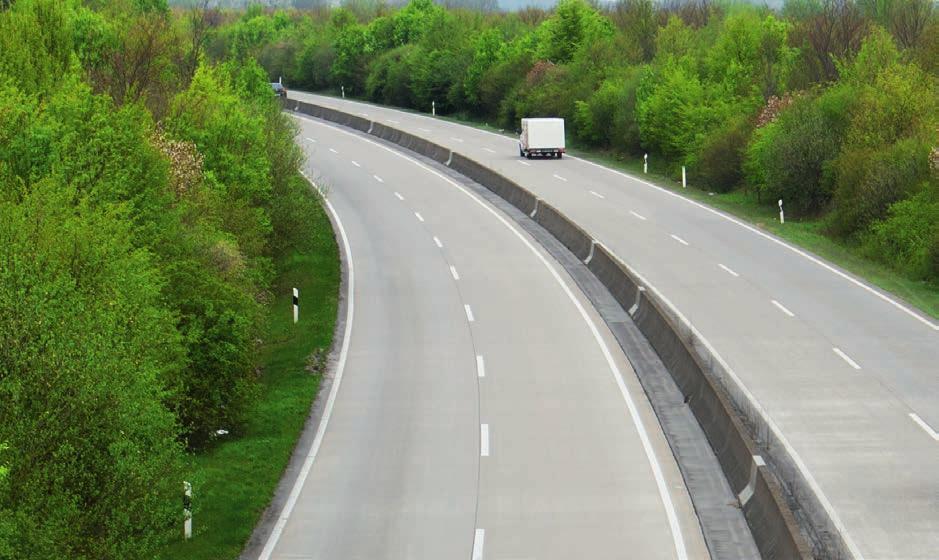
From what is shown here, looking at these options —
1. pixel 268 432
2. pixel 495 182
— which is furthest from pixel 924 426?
pixel 495 182

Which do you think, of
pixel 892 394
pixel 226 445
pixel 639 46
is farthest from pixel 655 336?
pixel 639 46

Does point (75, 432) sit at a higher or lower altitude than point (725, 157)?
higher

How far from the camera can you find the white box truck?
65625mm

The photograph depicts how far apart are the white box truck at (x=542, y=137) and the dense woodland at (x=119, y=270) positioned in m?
17.3

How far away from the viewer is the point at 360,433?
82.4ft

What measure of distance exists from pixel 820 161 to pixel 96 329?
35.7 metres

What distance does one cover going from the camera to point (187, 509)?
62.6 ft

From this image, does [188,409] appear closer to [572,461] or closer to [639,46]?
[572,461]

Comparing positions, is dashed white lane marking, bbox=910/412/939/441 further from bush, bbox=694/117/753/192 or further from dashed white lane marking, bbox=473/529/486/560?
bush, bbox=694/117/753/192

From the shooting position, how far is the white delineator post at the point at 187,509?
60.6 ft

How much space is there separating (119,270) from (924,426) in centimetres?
1479

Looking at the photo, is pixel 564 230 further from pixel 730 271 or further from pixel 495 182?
pixel 495 182

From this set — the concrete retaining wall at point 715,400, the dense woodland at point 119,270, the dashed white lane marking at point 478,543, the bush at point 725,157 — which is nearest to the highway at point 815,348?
the concrete retaining wall at point 715,400

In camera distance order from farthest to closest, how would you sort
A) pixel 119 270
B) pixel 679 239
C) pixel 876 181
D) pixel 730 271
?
1. pixel 679 239
2. pixel 876 181
3. pixel 730 271
4. pixel 119 270
